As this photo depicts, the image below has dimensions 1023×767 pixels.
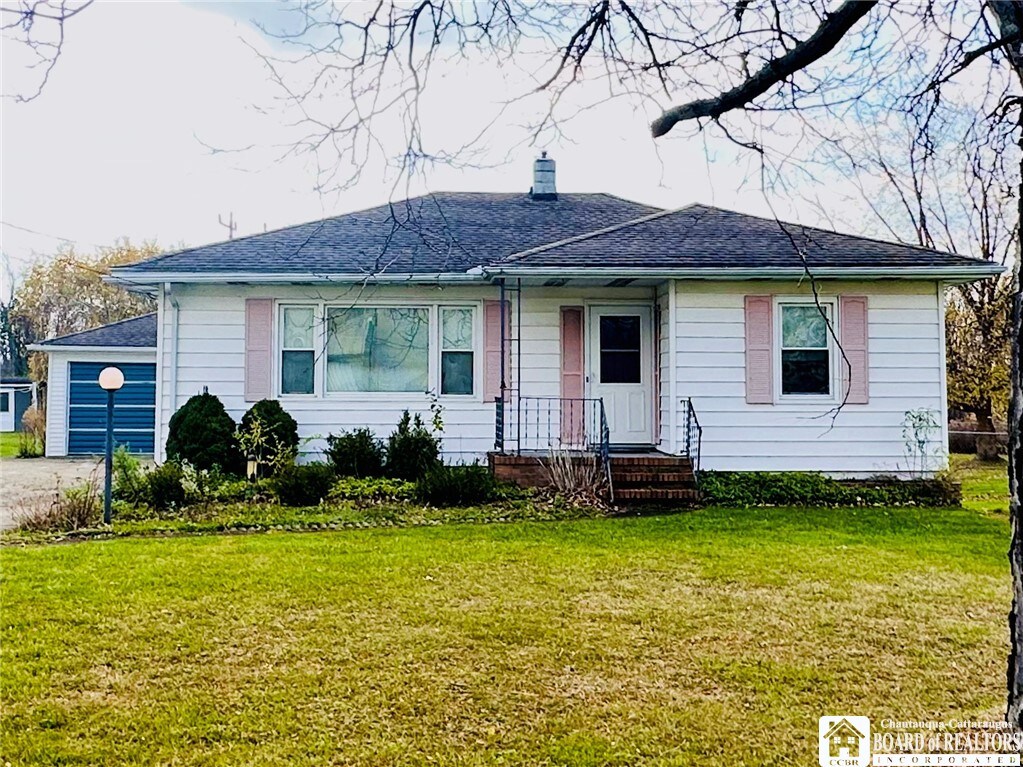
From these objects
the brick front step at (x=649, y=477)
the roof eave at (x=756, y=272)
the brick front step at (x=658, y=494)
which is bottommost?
the brick front step at (x=658, y=494)

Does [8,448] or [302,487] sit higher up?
[302,487]

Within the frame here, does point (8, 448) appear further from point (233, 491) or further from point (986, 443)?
point (986, 443)

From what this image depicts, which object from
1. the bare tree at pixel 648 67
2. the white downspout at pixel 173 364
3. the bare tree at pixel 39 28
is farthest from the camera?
the white downspout at pixel 173 364

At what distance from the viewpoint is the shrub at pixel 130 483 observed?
28.8 feet

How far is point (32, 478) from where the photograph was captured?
12.1 metres

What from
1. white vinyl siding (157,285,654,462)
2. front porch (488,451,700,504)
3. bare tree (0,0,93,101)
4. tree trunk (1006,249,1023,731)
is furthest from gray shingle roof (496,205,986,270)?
tree trunk (1006,249,1023,731)

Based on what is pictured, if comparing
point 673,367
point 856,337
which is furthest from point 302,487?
point 856,337

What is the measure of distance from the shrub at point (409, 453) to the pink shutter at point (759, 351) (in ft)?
14.4

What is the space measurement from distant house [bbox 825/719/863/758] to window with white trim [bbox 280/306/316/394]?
8.89 m

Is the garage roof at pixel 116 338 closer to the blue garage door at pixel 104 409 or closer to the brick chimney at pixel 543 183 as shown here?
the blue garage door at pixel 104 409

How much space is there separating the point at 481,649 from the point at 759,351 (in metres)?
7.45

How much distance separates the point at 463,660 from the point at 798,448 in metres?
7.72

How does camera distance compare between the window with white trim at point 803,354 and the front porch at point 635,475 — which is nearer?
the front porch at point 635,475

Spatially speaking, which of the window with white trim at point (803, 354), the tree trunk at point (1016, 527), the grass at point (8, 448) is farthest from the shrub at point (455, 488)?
the grass at point (8, 448)
